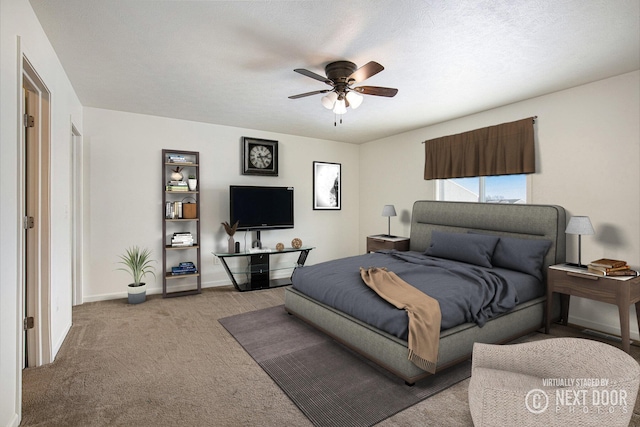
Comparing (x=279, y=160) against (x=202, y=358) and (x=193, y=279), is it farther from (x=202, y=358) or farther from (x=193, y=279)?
(x=202, y=358)

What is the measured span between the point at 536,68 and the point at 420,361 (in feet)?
9.30

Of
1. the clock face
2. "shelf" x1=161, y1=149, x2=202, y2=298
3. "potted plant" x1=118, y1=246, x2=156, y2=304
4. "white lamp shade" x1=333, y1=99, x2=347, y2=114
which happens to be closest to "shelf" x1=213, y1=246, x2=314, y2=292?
"shelf" x1=161, y1=149, x2=202, y2=298

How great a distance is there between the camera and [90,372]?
8.42 ft

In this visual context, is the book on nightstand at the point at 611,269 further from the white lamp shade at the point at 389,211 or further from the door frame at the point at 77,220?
the door frame at the point at 77,220

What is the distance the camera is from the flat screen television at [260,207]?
5156 millimetres

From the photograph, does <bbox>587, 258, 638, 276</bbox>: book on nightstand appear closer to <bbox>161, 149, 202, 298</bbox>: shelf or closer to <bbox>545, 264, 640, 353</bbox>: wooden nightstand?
<bbox>545, 264, 640, 353</bbox>: wooden nightstand

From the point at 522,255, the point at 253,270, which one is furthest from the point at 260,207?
the point at 522,255

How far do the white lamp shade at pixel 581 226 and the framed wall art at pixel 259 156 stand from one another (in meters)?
4.18

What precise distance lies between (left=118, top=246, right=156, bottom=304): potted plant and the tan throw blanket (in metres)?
3.24

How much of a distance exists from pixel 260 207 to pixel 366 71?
318cm

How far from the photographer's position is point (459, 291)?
279 centimetres

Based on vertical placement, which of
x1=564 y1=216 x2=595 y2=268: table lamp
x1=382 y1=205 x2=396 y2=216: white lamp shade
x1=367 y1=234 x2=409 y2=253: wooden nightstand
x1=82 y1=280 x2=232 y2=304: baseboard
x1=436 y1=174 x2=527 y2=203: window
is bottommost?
x1=82 y1=280 x2=232 y2=304: baseboard

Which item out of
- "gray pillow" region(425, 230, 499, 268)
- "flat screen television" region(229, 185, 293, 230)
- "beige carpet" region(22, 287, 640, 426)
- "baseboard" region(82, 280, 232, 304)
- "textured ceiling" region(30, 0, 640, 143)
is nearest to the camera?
"beige carpet" region(22, 287, 640, 426)

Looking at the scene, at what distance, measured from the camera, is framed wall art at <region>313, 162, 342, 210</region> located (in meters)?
6.30
